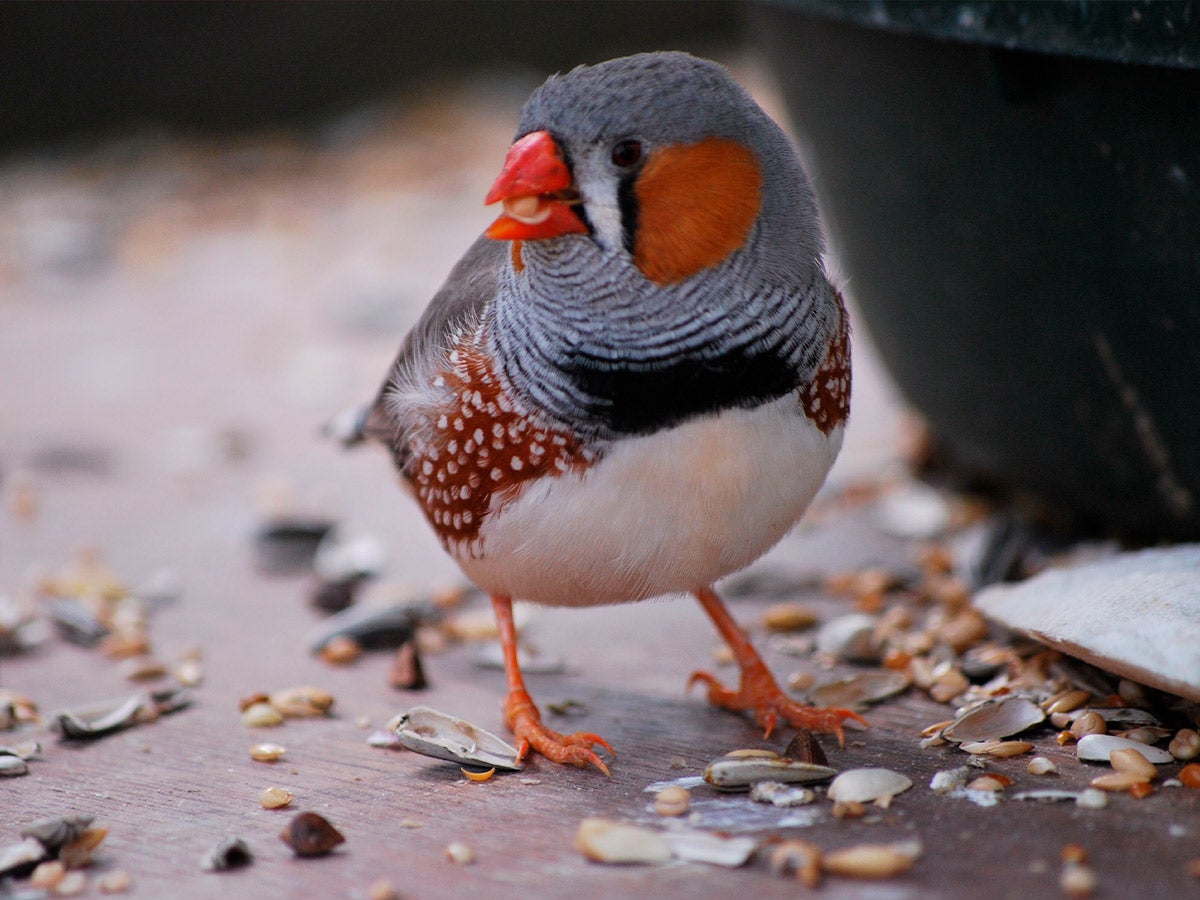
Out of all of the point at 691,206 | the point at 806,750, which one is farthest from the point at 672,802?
the point at 691,206

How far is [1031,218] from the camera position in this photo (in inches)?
118

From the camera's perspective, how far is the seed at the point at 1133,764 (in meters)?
2.27

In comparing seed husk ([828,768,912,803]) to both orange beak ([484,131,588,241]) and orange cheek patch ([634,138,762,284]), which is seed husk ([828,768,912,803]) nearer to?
orange cheek patch ([634,138,762,284])

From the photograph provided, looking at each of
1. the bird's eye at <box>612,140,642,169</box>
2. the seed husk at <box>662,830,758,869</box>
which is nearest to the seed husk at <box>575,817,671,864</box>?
the seed husk at <box>662,830,758,869</box>

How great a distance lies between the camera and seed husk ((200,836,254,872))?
2.17 meters

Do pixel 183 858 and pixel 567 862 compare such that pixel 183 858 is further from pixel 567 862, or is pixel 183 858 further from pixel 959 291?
pixel 959 291

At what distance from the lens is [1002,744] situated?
2.47 m

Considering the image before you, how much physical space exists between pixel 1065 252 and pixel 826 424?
85cm

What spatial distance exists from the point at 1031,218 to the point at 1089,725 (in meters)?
1.15

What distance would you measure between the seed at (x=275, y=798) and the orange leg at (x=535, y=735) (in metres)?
0.44

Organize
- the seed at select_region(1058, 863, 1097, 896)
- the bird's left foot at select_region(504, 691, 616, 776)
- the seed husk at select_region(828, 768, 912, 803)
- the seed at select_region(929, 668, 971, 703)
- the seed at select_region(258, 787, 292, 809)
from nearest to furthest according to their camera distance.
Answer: the seed at select_region(1058, 863, 1097, 896) < the seed husk at select_region(828, 768, 912, 803) < the seed at select_region(258, 787, 292, 809) < the bird's left foot at select_region(504, 691, 616, 776) < the seed at select_region(929, 668, 971, 703)

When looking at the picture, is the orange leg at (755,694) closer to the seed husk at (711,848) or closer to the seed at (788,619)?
the seed at (788,619)

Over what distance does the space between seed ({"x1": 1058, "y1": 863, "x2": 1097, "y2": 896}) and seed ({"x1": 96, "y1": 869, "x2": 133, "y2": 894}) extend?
4.72 ft

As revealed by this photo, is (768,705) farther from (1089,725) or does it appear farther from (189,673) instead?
(189,673)
